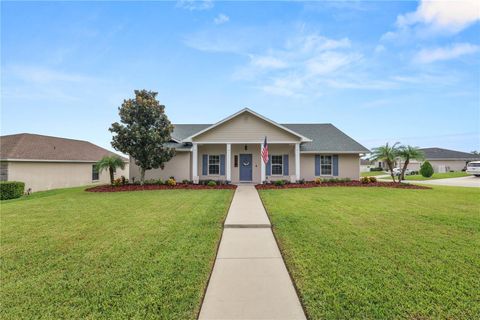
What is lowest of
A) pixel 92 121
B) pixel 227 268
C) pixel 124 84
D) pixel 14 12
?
pixel 227 268

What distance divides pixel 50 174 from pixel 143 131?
32.1 feet

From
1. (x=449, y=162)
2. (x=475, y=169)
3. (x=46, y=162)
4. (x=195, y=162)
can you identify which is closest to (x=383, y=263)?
(x=195, y=162)

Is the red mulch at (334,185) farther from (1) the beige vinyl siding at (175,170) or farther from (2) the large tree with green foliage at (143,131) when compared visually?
(2) the large tree with green foliage at (143,131)

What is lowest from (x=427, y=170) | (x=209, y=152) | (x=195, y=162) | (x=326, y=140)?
(x=427, y=170)

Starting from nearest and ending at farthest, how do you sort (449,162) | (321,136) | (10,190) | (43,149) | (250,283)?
1. (250,283)
2. (10,190)
3. (43,149)
4. (321,136)
5. (449,162)

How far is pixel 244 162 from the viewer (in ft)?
55.9

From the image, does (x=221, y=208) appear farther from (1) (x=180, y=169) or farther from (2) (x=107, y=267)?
(1) (x=180, y=169)

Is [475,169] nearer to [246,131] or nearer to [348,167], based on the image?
[348,167]

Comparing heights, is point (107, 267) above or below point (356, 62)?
below

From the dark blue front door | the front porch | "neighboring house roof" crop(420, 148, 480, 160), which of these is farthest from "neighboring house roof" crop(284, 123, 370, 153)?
"neighboring house roof" crop(420, 148, 480, 160)

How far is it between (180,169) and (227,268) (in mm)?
13988

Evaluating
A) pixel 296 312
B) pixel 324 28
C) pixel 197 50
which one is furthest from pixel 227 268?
pixel 197 50

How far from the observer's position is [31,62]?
13.7 metres

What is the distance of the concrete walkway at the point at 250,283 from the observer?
2.57 metres
